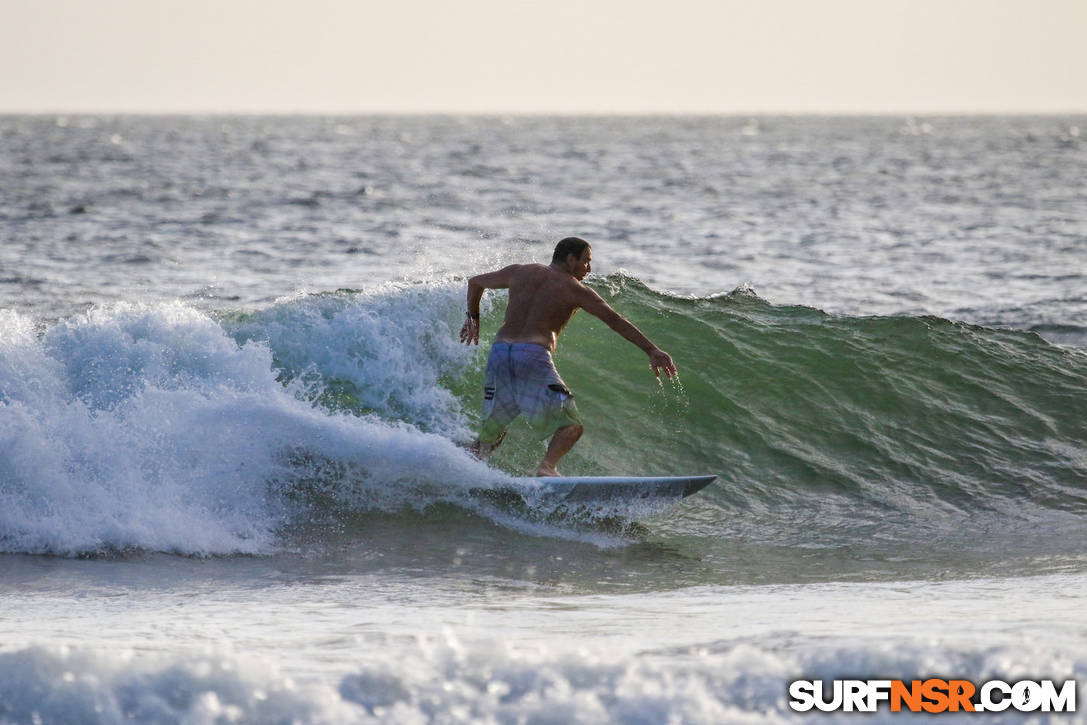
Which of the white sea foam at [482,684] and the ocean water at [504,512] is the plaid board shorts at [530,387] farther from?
the white sea foam at [482,684]

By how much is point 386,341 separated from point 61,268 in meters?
10.2

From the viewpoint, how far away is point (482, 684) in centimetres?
470

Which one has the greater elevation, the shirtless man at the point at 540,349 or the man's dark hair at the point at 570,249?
the man's dark hair at the point at 570,249

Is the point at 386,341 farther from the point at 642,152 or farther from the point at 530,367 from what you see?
the point at 642,152

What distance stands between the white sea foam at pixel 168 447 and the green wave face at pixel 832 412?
3.82 feet

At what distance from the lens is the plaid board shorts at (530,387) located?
7613mm

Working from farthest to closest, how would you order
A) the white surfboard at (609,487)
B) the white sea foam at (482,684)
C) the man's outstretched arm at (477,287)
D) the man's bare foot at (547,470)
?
the man's outstretched arm at (477,287) < the man's bare foot at (547,470) < the white surfboard at (609,487) < the white sea foam at (482,684)

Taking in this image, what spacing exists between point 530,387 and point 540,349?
0.76 feet

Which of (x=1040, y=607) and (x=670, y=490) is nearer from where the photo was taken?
(x=1040, y=607)

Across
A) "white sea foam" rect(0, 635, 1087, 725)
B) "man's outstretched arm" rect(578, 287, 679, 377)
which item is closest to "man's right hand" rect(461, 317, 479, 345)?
"man's outstretched arm" rect(578, 287, 679, 377)

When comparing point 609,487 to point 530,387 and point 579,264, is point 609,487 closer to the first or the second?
point 530,387

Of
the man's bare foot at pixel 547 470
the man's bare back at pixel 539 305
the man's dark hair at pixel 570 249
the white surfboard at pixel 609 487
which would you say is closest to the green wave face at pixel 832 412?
the white surfboard at pixel 609 487

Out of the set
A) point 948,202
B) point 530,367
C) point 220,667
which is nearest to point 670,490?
point 530,367

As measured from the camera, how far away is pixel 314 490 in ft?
25.8
